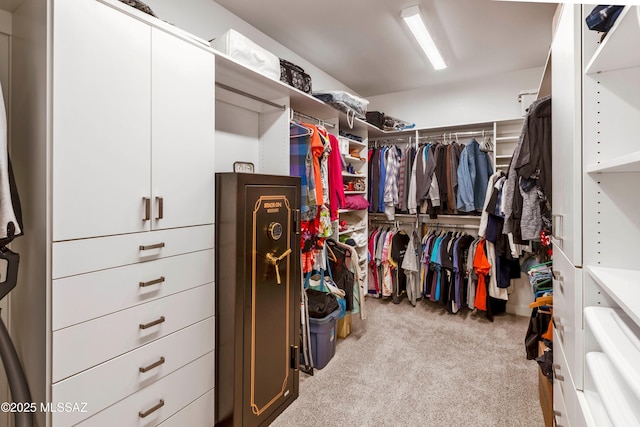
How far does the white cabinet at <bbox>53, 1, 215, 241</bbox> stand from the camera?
116 cm

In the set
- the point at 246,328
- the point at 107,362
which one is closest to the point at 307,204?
the point at 246,328

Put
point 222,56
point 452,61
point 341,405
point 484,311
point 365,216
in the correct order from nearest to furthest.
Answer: point 222,56
point 341,405
point 452,61
point 484,311
point 365,216

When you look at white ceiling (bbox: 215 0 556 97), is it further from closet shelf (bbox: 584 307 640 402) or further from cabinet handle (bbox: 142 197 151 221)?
closet shelf (bbox: 584 307 640 402)

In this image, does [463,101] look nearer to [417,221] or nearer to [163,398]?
[417,221]

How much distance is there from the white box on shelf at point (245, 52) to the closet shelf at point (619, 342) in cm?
192

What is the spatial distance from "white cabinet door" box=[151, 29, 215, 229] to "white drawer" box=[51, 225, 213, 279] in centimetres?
6

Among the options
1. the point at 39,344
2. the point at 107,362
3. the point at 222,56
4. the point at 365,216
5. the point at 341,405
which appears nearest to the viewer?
the point at 39,344

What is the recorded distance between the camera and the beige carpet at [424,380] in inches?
76.0

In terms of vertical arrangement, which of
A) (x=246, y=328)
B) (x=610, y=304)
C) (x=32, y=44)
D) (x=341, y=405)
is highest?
(x=32, y=44)

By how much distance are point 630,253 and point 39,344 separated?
2017mm

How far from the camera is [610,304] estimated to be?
3.30ft

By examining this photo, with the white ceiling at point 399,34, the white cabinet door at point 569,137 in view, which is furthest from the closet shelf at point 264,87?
the white cabinet door at point 569,137

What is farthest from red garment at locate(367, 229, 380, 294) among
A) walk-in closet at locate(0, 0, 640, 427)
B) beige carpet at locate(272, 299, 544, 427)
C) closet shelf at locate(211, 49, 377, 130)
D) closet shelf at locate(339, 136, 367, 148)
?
closet shelf at locate(211, 49, 377, 130)

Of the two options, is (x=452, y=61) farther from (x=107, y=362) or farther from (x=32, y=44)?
(x=107, y=362)
